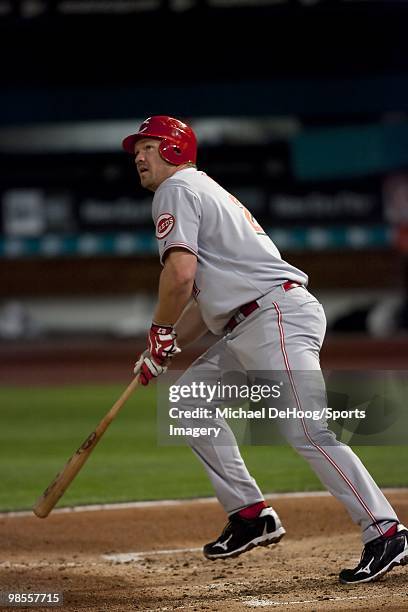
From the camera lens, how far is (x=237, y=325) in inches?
155

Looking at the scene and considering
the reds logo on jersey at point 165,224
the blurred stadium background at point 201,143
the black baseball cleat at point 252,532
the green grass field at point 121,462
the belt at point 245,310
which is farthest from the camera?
the blurred stadium background at point 201,143

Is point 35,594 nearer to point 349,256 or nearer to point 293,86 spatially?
point 293,86

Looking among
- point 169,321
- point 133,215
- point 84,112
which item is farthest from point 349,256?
point 169,321

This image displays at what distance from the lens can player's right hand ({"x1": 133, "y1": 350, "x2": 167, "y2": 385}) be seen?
393 centimetres

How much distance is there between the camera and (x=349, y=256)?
17.1 meters

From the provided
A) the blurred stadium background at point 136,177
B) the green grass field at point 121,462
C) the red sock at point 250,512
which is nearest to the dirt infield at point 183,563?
the red sock at point 250,512

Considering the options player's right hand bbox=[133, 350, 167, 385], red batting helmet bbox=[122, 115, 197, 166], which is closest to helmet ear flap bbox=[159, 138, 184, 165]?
red batting helmet bbox=[122, 115, 197, 166]

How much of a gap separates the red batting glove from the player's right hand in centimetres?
4

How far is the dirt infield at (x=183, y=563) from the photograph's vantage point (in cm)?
361

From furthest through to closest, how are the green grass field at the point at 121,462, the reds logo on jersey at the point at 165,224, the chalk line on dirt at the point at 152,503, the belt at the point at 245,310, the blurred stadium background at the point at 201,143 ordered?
the blurred stadium background at the point at 201,143 < the green grass field at the point at 121,462 < the chalk line on dirt at the point at 152,503 < the belt at the point at 245,310 < the reds logo on jersey at the point at 165,224

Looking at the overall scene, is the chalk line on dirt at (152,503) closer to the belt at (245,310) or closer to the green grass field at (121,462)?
the green grass field at (121,462)

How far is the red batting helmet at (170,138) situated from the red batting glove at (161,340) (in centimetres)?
64

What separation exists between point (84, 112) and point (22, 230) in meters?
2.72

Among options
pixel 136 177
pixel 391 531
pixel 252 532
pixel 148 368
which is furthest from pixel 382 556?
pixel 136 177
